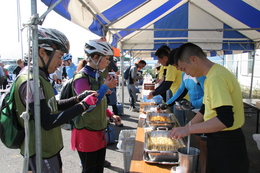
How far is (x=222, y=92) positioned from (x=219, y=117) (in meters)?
0.15

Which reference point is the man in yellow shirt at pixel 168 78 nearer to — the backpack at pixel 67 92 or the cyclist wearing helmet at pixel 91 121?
the cyclist wearing helmet at pixel 91 121

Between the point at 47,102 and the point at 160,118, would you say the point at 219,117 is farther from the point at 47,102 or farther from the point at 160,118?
the point at 160,118

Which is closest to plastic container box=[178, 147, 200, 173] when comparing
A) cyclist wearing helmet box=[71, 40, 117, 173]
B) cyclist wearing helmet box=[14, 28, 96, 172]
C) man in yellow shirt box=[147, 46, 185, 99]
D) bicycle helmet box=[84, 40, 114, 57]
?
cyclist wearing helmet box=[14, 28, 96, 172]

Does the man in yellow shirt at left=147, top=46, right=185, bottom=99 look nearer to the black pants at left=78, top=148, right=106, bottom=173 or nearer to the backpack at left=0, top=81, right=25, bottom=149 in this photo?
the black pants at left=78, top=148, right=106, bottom=173

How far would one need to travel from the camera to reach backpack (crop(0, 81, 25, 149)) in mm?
1163

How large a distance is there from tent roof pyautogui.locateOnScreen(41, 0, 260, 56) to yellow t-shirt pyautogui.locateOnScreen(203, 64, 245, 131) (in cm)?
124

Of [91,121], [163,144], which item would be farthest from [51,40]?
[163,144]

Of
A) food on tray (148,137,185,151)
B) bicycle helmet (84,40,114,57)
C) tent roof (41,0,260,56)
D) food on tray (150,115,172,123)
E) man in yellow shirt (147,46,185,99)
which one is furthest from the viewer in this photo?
man in yellow shirt (147,46,185,99)

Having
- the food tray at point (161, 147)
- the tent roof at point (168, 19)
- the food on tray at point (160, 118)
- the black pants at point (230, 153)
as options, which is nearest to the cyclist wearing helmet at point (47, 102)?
the tent roof at point (168, 19)

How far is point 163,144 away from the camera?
1742 millimetres

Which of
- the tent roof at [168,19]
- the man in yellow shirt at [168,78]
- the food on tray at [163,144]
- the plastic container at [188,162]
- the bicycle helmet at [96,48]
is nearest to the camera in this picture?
the plastic container at [188,162]

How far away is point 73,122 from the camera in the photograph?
6.55ft

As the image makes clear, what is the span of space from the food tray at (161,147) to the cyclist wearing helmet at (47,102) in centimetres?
64

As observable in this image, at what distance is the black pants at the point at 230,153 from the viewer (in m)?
1.35
